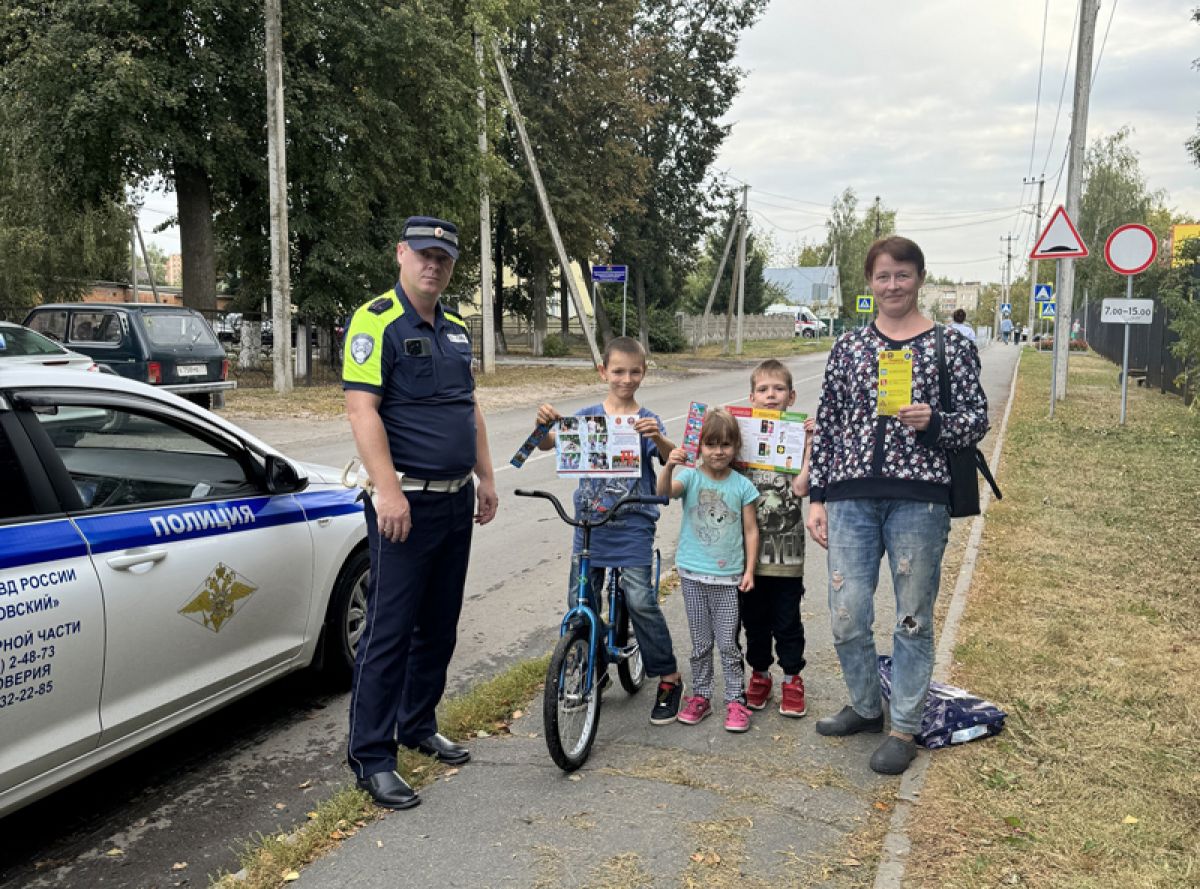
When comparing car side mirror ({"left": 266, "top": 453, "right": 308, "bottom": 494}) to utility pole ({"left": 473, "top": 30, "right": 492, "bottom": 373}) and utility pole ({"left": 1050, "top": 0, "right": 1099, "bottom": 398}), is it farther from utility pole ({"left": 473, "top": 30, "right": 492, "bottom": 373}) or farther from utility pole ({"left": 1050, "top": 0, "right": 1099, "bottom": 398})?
utility pole ({"left": 473, "top": 30, "right": 492, "bottom": 373})

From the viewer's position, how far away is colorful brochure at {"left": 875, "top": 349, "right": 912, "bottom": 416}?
3.54m

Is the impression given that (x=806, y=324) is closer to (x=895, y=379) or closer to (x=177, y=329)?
(x=177, y=329)

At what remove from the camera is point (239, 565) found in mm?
3789

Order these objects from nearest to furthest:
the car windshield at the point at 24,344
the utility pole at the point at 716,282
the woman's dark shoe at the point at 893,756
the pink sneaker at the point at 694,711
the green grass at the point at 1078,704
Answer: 1. the green grass at the point at 1078,704
2. the woman's dark shoe at the point at 893,756
3. the pink sneaker at the point at 694,711
4. the car windshield at the point at 24,344
5. the utility pole at the point at 716,282

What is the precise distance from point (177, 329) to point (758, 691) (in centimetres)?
1338

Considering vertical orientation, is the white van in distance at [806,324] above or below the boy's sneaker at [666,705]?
above

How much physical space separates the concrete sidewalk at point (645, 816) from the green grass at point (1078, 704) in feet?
1.05

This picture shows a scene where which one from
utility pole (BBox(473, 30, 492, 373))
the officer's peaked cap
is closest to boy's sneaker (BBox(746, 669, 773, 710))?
the officer's peaked cap

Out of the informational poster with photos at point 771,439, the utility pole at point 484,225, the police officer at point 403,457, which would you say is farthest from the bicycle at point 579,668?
Result: the utility pole at point 484,225

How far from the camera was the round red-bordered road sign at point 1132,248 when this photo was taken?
13914 millimetres

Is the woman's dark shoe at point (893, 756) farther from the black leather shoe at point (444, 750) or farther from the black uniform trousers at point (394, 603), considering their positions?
the black uniform trousers at point (394, 603)

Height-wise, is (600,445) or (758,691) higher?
(600,445)

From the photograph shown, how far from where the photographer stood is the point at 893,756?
3.80 metres

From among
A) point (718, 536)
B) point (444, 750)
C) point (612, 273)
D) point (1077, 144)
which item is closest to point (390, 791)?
point (444, 750)
